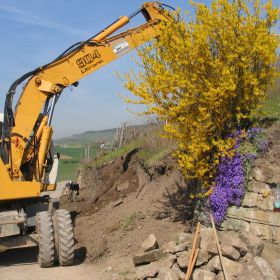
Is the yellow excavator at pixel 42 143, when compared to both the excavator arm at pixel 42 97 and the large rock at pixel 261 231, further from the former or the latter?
the large rock at pixel 261 231

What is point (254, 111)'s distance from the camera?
10578mm

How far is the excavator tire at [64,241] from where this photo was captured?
10375 millimetres

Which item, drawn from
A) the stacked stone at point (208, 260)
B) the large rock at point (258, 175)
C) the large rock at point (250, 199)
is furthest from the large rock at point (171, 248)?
the large rock at point (258, 175)

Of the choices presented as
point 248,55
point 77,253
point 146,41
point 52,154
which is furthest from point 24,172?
point 248,55

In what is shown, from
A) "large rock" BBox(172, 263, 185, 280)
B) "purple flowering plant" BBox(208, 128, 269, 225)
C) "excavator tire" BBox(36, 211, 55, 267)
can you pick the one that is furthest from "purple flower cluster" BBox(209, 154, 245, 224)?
"excavator tire" BBox(36, 211, 55, 267)

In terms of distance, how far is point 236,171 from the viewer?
1023cm

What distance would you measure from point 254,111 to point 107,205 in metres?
6.10

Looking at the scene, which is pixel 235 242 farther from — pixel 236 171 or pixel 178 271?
pixel 236 171

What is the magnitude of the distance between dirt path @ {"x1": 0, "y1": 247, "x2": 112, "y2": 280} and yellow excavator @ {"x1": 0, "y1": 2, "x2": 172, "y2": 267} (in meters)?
0.24

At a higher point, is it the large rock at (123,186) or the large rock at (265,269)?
the large rock at (123,186)

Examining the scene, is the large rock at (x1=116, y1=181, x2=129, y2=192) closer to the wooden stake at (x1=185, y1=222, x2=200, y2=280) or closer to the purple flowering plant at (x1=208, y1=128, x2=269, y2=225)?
the purple flowering plant at (x1=208, y1=128, x2=269, y2=225)

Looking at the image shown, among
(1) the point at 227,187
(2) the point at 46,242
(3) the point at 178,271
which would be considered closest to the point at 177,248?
(3) the point at 178,271

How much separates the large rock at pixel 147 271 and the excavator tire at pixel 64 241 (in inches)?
83.4

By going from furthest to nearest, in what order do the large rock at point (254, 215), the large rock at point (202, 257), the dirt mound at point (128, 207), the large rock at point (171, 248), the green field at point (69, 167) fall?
Answer: the green field at point (69, 167) → the dirt mound at point (128, 207) → the large rock at point (254, 215) → the large rock at point (171, 248) → the large rock at point (202, 257)
